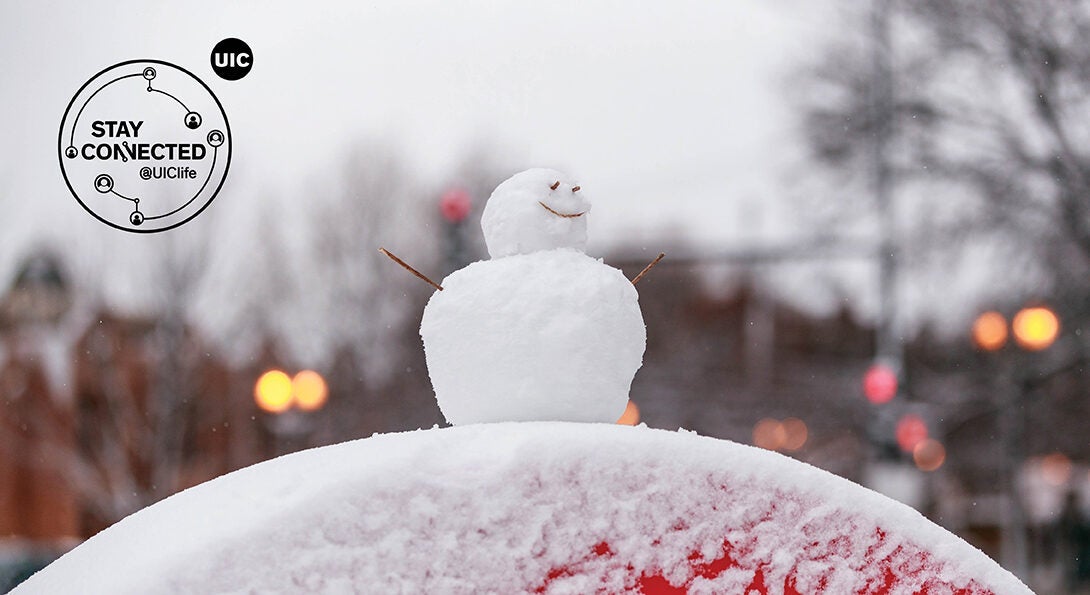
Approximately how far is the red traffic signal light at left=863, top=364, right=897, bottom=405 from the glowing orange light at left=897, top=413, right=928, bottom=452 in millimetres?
351

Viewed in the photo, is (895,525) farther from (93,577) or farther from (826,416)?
(826,416)

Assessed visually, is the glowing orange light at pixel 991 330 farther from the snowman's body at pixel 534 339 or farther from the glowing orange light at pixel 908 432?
the snowman's body at pixel 534 339

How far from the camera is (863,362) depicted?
103 feet

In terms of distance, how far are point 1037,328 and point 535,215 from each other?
11869 mm

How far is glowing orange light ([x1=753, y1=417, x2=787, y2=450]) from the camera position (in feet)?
120

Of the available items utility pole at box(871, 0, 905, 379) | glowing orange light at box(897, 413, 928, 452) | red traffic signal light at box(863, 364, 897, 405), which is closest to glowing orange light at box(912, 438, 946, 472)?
utility pole at box(871, 0, 905, 379)

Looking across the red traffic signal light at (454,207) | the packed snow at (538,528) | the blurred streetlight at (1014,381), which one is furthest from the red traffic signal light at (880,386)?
the packed snow at (538,528)

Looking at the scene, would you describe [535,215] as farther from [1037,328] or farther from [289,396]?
[289,396]

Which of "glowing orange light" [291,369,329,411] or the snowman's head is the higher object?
the snowman's head

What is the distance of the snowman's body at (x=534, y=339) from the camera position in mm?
2459

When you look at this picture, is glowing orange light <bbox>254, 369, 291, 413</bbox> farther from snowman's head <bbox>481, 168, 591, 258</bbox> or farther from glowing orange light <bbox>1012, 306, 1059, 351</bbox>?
snowman's head <bbox>481, 168, 591, 258</bbox>

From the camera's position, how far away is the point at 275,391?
14633mm

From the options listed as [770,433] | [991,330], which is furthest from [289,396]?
[770,433]

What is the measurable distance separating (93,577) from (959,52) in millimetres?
17053
